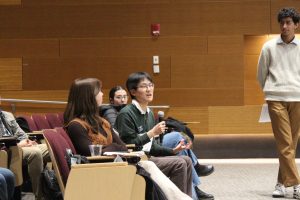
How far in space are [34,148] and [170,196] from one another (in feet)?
6.38

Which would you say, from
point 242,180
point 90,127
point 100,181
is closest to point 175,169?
point 90,127

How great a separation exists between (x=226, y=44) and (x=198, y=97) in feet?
3.03

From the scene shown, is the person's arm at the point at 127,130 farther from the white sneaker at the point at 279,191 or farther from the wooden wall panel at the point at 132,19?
the wooden wall panel at the point at 132,19

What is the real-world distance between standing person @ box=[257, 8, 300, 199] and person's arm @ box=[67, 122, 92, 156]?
2.22 metres

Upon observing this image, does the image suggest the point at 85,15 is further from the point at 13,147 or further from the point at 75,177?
the point at 75,177

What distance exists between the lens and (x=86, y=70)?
10461 millimetres

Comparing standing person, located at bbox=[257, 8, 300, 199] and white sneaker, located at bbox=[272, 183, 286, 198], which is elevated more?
standing person, located at bbox=[257, 8, 300, 199]

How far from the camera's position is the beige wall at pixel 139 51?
1039 centimetres

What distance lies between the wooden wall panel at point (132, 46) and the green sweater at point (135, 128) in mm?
5423

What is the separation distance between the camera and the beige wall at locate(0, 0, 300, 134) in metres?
10.4

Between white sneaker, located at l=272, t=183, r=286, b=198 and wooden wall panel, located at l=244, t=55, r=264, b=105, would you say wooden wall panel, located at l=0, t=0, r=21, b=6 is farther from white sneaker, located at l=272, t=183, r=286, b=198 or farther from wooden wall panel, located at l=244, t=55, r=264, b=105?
white sneaker, located at l=272, t=183, r=286, b=198

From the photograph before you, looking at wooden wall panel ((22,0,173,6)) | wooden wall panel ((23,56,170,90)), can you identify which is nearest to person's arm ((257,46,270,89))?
wooden wall panel ((23,56,170,90))

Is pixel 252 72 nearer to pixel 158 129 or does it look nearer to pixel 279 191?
pixel 279 191

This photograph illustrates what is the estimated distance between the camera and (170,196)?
406 cm
